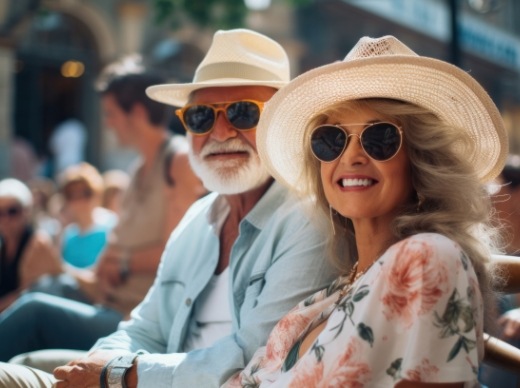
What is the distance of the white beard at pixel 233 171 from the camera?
403 cm

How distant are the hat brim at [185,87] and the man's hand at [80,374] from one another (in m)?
1.16

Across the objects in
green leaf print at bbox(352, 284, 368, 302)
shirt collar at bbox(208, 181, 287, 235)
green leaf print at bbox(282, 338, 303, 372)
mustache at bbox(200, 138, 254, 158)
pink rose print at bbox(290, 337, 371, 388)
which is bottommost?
green leaf print at bbox(282, 338, 303, 372)

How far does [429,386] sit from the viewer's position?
8.25 feet

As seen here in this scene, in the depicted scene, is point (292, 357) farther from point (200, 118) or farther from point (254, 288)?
point (200, 118)

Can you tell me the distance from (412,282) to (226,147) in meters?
1.68

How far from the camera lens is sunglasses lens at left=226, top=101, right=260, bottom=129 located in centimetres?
407

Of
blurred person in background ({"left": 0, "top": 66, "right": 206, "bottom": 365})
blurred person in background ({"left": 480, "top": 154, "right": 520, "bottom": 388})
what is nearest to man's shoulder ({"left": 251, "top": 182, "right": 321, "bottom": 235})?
blurred person in background ({"left": 480, "top": 154, "right": 520, "bottom": 388})

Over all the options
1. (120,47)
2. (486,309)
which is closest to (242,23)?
(120,47)

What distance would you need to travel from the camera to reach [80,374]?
3.54 m

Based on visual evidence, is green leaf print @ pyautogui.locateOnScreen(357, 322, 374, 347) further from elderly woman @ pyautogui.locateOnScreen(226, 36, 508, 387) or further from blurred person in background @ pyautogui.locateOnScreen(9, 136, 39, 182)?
blurred person in background @ pyautogui.locateOnScreen(9, 136, 39, 182)

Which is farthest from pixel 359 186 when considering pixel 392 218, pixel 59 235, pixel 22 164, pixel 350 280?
pixel 22 164

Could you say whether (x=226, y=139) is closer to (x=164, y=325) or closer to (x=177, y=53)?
(x=164, y=325)

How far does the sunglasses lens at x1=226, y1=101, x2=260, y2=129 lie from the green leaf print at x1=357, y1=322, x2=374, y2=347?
1.59m

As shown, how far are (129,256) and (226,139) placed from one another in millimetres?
1983
